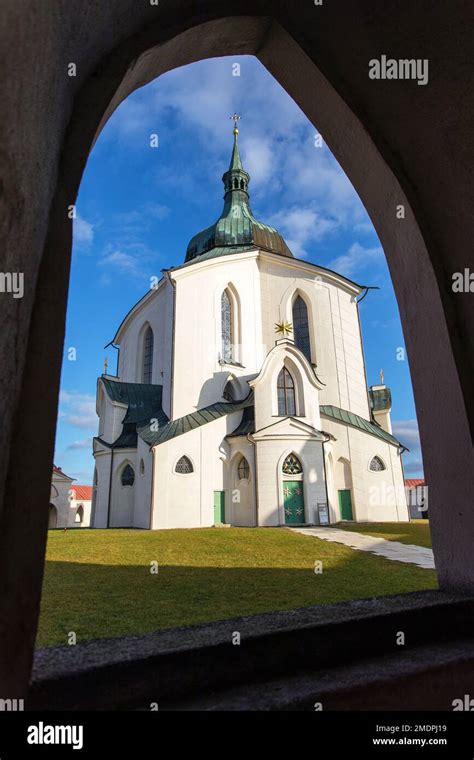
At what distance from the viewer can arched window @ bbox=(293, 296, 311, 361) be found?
79.6 feet

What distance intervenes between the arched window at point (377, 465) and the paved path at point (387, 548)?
7.52 metres

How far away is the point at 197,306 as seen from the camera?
23.3 meters

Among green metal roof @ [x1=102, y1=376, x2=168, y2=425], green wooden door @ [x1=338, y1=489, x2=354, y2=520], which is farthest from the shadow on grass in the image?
green metal roof @ [x1=102, y1=376, x2=168, y2=425]

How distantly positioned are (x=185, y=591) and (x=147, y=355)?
22.4 meters

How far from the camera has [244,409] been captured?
21594 millimetres

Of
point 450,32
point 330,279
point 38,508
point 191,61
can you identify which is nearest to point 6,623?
point 38,508

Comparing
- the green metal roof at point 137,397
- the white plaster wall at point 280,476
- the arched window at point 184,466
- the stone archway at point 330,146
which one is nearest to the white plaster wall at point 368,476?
the white plaster wall at point 280,476

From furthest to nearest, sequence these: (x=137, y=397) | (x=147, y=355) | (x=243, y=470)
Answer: (x=147, y=355), (x=137, y=397), (x=243, y=470)

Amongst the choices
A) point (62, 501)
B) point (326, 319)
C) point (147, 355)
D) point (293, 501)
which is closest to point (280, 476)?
point (293, 501)

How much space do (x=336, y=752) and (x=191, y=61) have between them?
3.19 metres

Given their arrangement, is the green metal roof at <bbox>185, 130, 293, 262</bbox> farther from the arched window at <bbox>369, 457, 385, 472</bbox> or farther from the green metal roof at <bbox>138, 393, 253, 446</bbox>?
the arched window at <bbox>369, 457, 385, 472</bbox>

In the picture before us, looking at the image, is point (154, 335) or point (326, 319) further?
point (154, 335)

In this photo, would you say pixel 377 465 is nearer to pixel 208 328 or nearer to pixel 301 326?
pixel 301 326

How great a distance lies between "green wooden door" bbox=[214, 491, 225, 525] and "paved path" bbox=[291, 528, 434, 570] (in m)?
6.32
